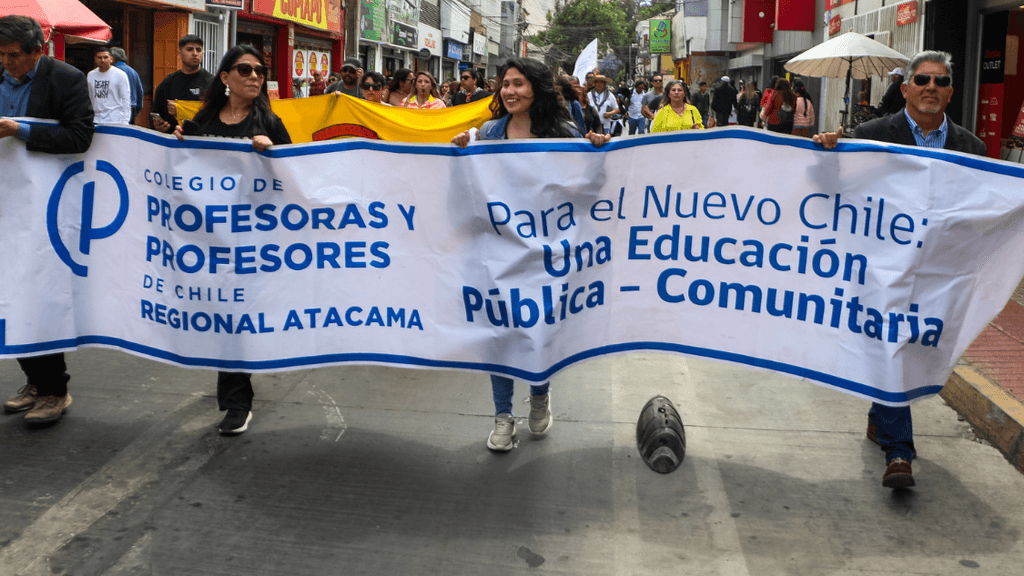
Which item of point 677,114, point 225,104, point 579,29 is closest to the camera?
point 225,104

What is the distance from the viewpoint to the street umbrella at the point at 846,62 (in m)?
15.4

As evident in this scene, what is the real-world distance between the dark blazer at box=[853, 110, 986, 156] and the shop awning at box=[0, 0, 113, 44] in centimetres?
798

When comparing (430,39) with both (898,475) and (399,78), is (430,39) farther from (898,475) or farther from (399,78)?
(898,475)

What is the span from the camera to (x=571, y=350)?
433cm

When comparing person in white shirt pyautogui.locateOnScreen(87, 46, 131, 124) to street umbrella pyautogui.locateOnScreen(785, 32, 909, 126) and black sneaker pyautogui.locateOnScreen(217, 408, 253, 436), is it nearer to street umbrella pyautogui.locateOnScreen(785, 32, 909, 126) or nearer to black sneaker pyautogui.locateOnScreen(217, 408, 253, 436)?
black sneaker pyautogui.locateOnScreen(217, 408, 253, 436)

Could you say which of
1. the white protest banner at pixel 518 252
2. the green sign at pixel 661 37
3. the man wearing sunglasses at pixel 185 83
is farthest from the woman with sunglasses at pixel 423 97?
the green sign at pixel 661 37

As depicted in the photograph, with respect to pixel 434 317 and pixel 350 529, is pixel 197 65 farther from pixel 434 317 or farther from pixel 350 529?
pixel 350 529

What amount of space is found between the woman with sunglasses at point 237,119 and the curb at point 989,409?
12.1 feet

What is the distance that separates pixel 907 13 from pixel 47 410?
16271 millimetres

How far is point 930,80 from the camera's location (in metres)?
4.32

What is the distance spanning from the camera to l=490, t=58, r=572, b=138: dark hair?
463 cm

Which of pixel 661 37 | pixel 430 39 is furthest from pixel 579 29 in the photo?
pixel 430 39

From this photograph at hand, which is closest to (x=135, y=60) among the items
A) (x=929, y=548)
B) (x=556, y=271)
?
(x=556, y=271)

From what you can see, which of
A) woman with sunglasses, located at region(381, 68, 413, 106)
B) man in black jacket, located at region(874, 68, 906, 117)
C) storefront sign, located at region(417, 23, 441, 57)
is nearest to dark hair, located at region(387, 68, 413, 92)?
woman with sunglasses, located at region(381, 68, 413, 106)
